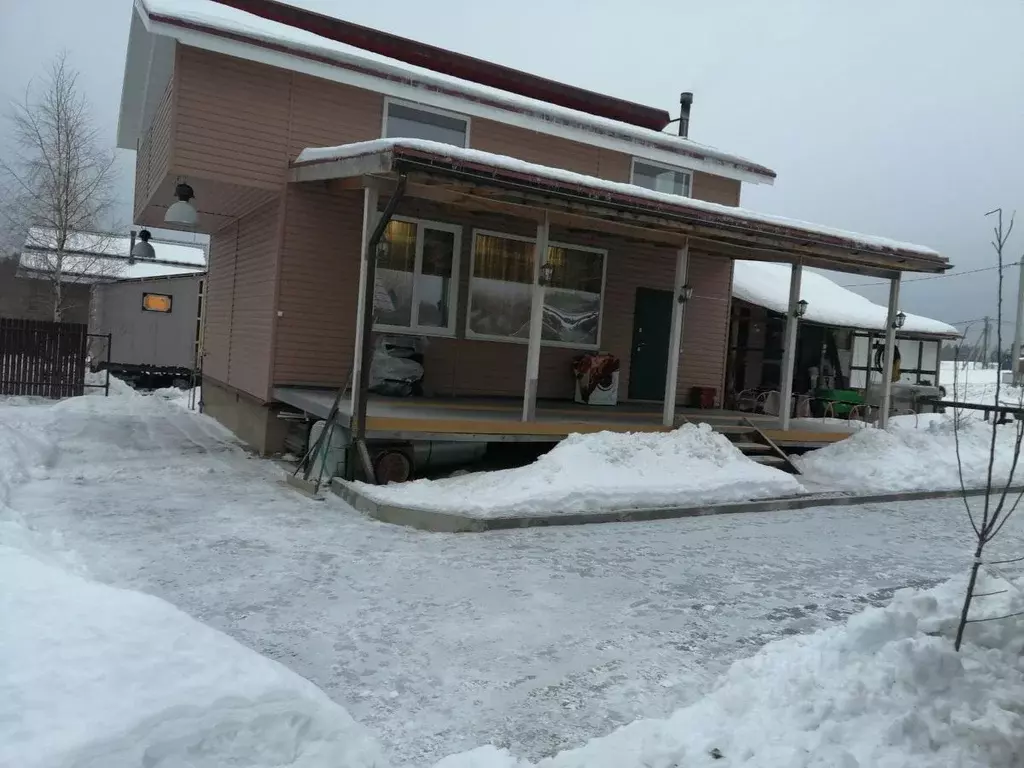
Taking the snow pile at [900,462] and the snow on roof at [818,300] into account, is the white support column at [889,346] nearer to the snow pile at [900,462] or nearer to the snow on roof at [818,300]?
the snow pile at [900,462]

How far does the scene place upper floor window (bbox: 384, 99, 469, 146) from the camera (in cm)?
1163

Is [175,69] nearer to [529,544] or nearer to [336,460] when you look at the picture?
[336,460]

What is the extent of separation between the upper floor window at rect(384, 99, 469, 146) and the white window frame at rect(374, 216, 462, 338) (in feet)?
4.86

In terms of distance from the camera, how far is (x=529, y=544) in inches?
269

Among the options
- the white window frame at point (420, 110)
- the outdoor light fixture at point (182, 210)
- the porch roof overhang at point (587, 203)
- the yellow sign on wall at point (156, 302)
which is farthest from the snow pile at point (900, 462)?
the yellow sign on wall at point (156, 302)

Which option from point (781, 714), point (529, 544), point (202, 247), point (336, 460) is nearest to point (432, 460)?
point (336, 460)

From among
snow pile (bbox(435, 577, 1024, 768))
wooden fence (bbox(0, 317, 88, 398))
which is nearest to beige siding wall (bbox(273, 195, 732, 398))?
snow pile (bbox(435, 577, 1024, 768))

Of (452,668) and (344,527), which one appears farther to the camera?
(344,527)

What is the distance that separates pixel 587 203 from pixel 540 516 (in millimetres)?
3942

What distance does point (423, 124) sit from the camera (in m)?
11.9

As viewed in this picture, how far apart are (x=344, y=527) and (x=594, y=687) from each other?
353cm

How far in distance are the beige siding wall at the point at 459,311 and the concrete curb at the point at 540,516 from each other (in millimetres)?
3009

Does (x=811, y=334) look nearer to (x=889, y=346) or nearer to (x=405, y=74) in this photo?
(x=889, y=346)

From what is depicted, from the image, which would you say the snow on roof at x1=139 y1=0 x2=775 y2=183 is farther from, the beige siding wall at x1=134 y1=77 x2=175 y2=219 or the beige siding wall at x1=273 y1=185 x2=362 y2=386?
the beige siding wall at x1=273 y1=185 x2=362 y2=386
